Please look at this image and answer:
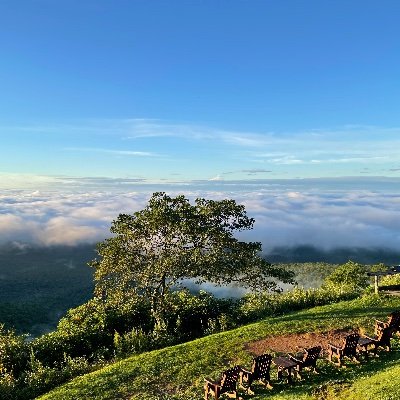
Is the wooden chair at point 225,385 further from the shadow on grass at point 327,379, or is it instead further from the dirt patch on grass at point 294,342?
the dirt patch on grass at point 294,342

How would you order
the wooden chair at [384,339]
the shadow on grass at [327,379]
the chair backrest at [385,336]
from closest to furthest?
the shadow on grass at [327,379]
the wooden chair at [384,339]
the chair backrest at [385,336]

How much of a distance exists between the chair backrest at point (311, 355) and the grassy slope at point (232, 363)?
0.63 m

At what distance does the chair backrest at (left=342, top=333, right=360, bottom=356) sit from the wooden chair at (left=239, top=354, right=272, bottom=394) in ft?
12.1

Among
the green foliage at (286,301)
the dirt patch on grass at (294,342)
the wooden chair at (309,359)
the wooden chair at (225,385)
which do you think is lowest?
the green foliage at (286,301)

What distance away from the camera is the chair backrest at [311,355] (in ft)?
57.6

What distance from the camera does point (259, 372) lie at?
1711 cm

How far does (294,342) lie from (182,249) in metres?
10.5

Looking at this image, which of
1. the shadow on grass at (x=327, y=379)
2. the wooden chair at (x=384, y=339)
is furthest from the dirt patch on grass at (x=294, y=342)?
the shadow on grass at (x=327, y=379)

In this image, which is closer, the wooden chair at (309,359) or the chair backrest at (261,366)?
the chair backrest at (261,366)

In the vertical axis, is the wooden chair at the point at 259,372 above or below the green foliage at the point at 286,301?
above

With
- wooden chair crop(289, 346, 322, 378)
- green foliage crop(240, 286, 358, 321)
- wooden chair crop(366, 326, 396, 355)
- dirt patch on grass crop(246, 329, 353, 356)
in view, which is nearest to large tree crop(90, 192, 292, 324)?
green foliage crop(240, 286, 358, 321)

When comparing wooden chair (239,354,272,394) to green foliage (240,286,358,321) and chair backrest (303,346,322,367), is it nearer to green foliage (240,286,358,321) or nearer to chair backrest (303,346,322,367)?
chair backrest (303,346,322,367)

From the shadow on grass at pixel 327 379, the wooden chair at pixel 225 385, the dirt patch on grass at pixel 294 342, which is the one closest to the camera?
the shadow on grass at pixel 327 379

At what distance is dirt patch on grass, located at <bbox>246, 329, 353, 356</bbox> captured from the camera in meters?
22.3
